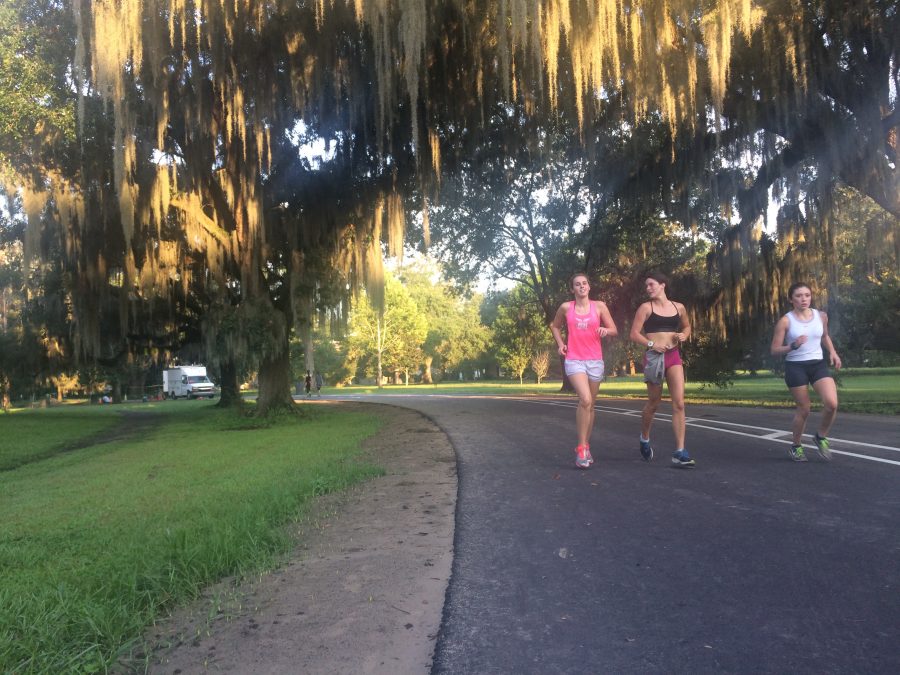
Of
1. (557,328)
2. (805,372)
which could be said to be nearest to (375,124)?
(557,328)

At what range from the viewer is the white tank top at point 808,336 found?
6512mm

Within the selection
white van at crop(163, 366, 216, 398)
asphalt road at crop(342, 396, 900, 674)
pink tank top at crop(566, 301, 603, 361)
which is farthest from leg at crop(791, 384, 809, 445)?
white van at crop(163, 366, 216, 398)

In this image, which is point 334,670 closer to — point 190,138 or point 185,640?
point 185,640

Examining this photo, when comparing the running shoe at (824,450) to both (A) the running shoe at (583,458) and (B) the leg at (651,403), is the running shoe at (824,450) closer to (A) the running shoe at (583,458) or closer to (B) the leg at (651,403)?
(B) the leg at (651,403)

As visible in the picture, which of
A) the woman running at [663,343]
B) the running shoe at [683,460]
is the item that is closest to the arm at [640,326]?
the woman running at [663,343]

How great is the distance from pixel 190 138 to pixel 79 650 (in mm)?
13508

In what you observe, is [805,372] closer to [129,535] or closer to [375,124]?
[129,535]

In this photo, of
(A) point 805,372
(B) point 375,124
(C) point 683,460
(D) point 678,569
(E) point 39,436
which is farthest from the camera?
(E) point 39,436

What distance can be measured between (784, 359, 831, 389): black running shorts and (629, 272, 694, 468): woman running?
3.92 feet

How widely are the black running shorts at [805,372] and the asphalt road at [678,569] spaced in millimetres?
792

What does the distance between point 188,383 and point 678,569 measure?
5208cm

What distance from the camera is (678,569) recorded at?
11.0ft

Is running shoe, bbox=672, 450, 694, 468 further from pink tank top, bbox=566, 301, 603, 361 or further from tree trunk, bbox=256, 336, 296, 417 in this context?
tree trunk, bbox=256, 336, 296, 417

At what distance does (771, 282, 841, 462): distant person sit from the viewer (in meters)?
6.38
